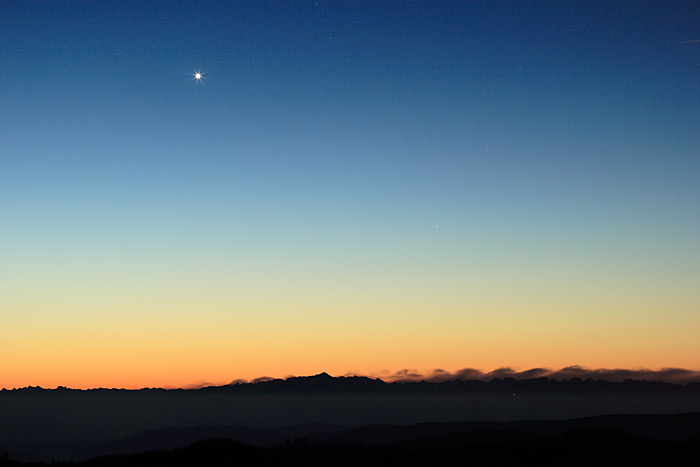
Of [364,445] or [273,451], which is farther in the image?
[364,445]

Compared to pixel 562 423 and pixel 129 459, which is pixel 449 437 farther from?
pixel 129 459

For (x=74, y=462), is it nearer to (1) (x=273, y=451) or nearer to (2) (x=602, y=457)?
(1) (x=273, y=451)

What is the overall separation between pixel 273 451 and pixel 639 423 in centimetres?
9686

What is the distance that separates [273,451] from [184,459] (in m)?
9.34

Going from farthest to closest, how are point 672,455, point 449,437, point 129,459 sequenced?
point 449,437 → point 672,455 → point 129,459

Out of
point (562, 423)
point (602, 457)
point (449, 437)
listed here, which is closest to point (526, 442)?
point (602, 457)

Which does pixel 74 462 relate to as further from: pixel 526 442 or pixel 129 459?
pixel 526 442

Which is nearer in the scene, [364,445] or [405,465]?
[405,465]

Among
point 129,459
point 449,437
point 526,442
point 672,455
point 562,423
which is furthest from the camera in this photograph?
point 562,423

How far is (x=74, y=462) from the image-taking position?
57219mm

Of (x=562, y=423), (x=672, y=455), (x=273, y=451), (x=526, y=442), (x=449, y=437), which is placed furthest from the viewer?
(x=562, y=423)

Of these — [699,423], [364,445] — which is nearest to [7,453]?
[364,445]

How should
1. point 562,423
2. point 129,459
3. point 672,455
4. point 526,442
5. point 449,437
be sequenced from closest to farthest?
1. point 129,459
2. point 672,455
3. point 526,442
4. point 449,437
5. point 562,423

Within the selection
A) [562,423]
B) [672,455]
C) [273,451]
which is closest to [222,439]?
[273,451]
